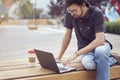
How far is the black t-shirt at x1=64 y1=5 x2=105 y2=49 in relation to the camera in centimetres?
283

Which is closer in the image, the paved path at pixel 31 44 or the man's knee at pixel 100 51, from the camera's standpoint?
the man's knee at pixel 100 51

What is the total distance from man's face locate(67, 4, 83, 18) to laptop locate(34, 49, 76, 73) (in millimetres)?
425

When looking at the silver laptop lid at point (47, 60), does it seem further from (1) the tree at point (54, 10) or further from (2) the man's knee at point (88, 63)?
(1) the tree at point (54, 10)

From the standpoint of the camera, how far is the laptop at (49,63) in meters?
2.60

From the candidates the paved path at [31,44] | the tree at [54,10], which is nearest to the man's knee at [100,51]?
the paved path at [31,44]

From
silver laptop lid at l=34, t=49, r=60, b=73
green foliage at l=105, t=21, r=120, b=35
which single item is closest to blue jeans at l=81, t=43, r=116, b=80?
silver laptop lid at l=34, t=49, r=60, b=73

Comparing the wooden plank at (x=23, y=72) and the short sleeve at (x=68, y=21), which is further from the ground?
the short sleeve at (x=68, y=21)

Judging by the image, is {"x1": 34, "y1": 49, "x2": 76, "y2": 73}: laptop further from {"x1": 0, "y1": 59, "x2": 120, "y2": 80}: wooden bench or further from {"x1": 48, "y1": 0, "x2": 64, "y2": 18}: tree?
{"x1": 48, "y1": 0, "x2": 64, "y2": 18}: tree

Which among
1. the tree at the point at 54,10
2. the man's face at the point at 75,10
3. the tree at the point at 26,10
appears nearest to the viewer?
the man's face at the point at 75,10

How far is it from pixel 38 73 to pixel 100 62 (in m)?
0.54

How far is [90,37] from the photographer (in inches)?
116

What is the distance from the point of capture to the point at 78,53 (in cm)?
276

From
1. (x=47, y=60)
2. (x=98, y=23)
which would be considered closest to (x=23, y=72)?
(x=47, y=60)

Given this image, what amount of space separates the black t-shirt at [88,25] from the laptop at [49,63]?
337 millimetres
